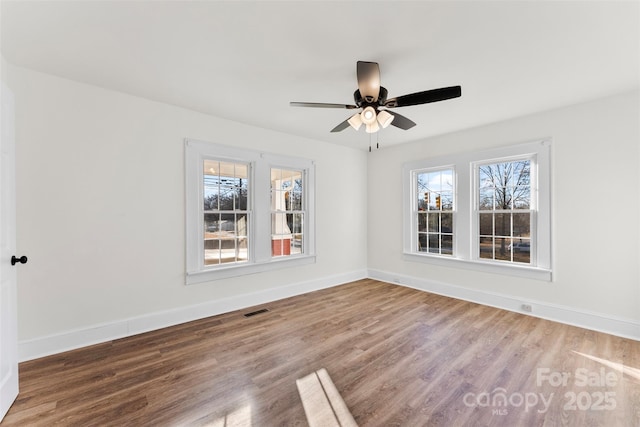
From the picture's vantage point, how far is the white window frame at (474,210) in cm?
341

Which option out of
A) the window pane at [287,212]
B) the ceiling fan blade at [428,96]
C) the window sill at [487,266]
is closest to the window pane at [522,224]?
the window sill at [487,266]

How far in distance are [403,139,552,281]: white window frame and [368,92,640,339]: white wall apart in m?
0.09

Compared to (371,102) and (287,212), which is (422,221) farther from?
(371,102)

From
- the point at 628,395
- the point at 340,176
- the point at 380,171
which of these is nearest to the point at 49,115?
the point at 340,176

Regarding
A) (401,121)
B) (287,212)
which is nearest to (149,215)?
(287,212)

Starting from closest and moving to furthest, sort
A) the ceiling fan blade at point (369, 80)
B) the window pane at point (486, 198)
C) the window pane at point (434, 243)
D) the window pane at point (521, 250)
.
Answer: the ceiling fan blade at point (369, 80)
the window pane at point (521, 250)
the window pane at point (486, 198)
the window pane at point (434, 243)

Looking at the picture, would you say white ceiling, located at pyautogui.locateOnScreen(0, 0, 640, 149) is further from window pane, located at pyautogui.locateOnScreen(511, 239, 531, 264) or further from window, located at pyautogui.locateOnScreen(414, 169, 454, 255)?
window pane, located at pyautogui.locateOnScreen(511, 239, 531, 264)

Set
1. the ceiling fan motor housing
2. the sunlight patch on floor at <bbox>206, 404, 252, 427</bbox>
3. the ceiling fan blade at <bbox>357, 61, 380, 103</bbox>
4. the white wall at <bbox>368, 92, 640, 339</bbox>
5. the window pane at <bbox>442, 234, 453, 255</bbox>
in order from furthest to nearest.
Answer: the window pane at <bbox>442, 234, 453, 255</bbox> < the white wall at <bbox>368, 92, 640, 339</bbox> < the ceiling fan motor housing < the ceiling fan blade at <bbox>357, 61, 380, 103</bbox> < the sunlight patch on floor at <bbox>206, 404, 252, 427</bbox>

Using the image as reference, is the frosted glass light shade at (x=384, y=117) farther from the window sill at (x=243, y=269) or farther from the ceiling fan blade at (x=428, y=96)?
the window sill at (x=243, y=269)

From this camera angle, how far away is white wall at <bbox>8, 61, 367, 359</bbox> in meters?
2.46

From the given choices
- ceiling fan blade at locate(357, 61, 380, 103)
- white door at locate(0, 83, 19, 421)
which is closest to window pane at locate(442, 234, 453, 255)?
ceiling fan blade at locate(357, 61, 380, 103)

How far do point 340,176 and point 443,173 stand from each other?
1840mm

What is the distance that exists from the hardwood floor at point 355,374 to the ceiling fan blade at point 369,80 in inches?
94.0

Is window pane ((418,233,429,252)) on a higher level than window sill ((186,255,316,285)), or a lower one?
higher
